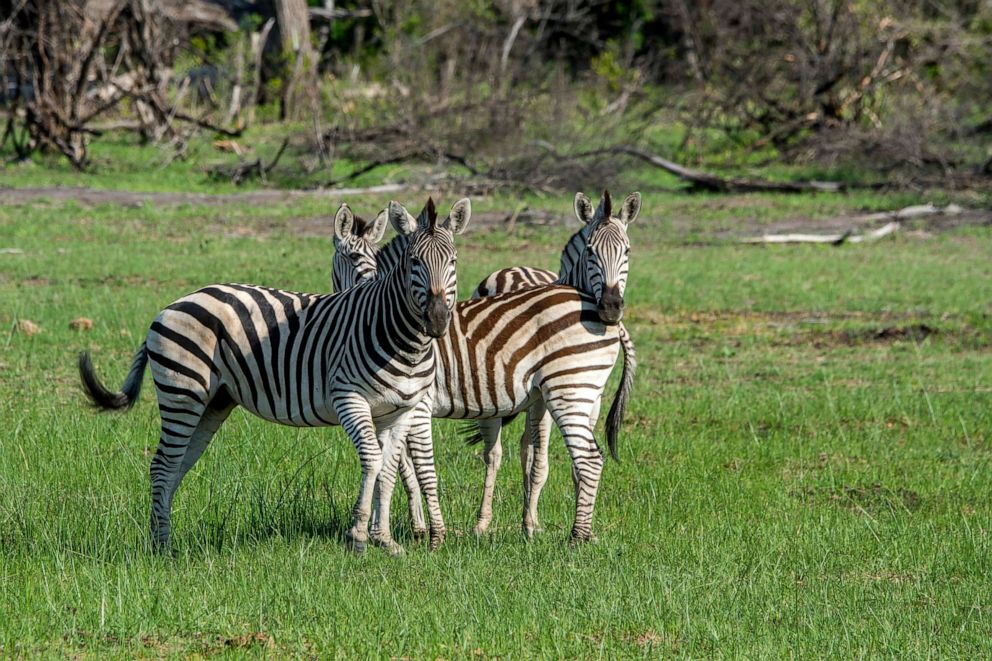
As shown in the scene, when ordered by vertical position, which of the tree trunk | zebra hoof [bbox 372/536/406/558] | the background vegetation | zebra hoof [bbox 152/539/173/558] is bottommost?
zebra hoof [bbox 152/539/173/558]

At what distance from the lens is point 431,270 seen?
6164 millimetres

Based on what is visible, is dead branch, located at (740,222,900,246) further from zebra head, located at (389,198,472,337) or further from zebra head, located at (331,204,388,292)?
zebra head, located at (389,198,472,337)

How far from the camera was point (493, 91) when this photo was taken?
26.3 m

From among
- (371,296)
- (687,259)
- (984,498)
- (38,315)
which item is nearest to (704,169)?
(687,259)

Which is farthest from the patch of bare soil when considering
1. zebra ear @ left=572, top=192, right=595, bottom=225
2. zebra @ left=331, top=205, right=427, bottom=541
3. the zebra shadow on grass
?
the zebra shadow on grass

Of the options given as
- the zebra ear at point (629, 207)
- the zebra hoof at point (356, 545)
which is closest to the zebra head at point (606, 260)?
the zebra ear at point (629, 207)

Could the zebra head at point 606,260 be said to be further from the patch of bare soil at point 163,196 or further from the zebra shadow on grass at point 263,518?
the patch of bare soil at point 163,196

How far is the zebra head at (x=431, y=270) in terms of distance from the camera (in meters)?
6.07

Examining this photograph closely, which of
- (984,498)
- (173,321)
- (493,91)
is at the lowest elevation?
(984,498)

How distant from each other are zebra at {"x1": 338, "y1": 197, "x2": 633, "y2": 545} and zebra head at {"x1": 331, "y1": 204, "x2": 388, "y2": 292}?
1.76 meters

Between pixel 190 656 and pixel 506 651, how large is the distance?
46.3 inches

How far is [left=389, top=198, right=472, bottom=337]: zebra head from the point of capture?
607 centimetres

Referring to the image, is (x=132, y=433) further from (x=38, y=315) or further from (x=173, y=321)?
(x=38, y=315)

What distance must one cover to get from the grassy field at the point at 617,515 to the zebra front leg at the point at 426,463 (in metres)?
0.11
